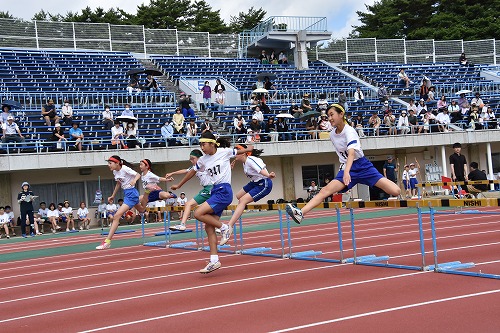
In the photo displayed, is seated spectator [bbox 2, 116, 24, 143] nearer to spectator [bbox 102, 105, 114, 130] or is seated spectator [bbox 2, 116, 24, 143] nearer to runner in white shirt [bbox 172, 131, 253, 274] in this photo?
spectator [bbox 102, 105, 114, 130]

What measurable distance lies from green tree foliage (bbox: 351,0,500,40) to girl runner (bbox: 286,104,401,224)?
58.4 meters

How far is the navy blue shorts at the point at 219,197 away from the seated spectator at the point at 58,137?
17.5 m

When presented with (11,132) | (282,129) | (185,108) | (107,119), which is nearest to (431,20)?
(282,129)

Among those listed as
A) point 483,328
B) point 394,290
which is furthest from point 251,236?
point 483,328

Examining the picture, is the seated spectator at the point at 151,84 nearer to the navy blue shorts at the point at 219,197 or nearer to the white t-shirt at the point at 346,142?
the navy blue shorts at the point at 219,197

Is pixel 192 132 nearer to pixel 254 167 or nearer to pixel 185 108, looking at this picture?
pixel 185 108

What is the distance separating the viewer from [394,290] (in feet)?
26.2

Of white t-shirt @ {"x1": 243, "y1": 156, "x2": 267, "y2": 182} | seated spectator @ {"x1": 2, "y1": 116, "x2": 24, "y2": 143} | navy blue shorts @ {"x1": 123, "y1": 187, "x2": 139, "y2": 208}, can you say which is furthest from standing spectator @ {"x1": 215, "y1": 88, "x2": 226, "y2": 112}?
white t-shirt @ {"x1": 243, "y1": 156, "x2": 267, "y2": 182}

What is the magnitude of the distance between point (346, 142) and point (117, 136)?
19.8 meters

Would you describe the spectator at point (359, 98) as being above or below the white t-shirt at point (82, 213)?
above

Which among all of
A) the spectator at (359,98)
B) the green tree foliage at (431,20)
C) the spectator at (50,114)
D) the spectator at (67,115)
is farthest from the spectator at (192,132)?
the green tree foliage at (431,20)

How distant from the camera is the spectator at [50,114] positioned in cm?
2867

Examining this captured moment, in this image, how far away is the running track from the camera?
668 centimetres

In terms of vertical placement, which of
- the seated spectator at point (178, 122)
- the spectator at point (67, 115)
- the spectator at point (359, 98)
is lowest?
the seated spectator at point (178, 122)
